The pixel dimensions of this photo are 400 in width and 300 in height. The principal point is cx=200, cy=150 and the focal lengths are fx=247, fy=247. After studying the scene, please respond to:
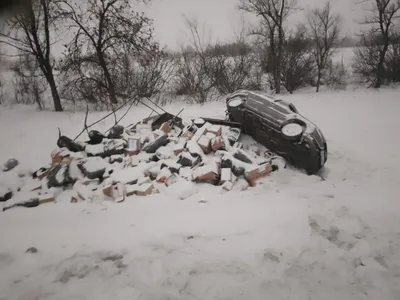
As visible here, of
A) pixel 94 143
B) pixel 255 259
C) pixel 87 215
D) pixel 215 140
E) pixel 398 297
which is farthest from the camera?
pixel 94 143

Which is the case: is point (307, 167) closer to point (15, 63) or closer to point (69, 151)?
point (69, 151)

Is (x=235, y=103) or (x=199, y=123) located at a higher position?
(x=235, y=103)

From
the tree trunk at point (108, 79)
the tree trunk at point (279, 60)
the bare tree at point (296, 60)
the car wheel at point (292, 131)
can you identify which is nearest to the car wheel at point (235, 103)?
the car wheel at point (292, 131)

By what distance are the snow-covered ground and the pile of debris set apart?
0.64 ft

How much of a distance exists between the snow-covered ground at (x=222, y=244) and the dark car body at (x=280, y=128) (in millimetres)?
314

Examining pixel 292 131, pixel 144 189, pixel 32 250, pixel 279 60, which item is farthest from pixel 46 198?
pixel 279 60

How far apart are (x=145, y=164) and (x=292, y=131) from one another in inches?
88.2

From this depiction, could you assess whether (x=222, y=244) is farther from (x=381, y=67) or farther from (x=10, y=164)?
(x=381, y=67)

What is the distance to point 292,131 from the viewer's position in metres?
3.63

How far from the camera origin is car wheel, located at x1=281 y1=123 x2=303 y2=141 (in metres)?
3.57

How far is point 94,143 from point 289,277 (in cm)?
380

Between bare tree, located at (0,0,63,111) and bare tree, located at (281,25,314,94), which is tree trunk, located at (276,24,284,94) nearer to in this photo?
bare tree, located at (281,25,314,94)

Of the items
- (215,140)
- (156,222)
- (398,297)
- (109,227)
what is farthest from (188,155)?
(398,297)

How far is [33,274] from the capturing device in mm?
2059
